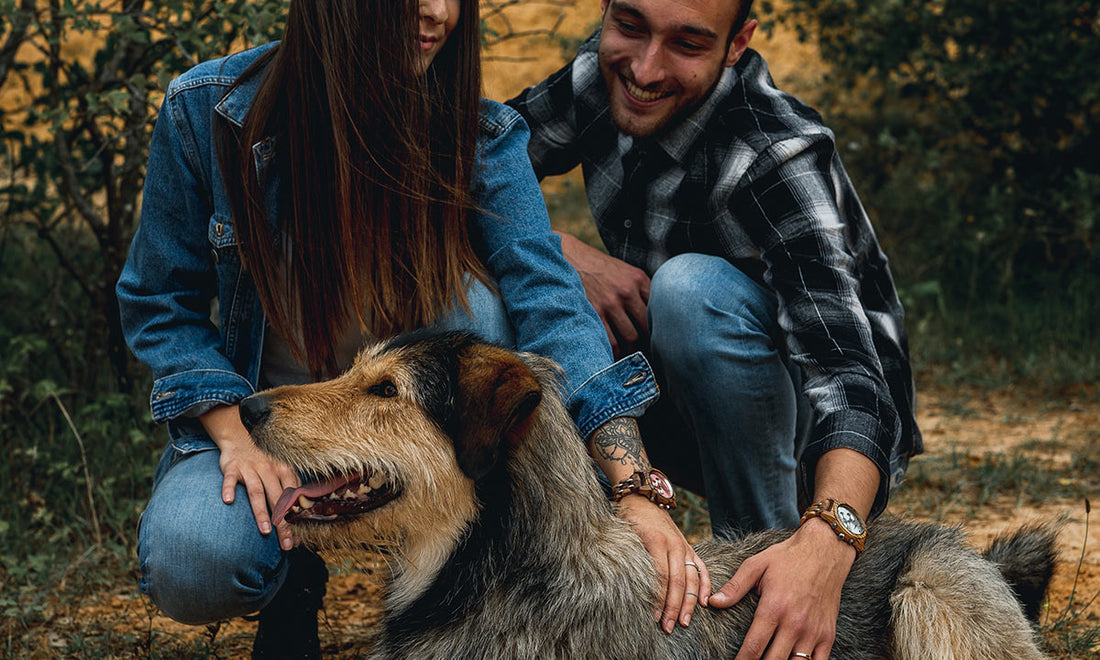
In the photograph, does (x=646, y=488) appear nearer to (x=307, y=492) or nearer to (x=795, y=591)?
(x=795, y=591)

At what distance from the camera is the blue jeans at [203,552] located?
9.39 ft

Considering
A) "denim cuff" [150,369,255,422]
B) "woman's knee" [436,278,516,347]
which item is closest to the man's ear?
"woman's knee" [436,278,516,347]

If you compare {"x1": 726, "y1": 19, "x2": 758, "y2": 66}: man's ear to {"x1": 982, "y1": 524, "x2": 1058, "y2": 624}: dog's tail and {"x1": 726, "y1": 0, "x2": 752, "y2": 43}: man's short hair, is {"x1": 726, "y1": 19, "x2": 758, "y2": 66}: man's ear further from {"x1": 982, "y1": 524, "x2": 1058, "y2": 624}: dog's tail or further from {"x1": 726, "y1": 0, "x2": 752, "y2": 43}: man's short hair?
{"x1": 982, "y1": 524, "x2": 1058, "y2": 624}: dog's tail

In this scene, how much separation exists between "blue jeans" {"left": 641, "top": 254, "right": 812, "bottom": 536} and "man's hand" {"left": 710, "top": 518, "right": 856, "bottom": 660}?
57 centimetres

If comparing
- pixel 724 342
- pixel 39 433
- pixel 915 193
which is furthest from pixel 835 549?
pixel 915 193

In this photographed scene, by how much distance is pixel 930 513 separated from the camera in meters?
4.91

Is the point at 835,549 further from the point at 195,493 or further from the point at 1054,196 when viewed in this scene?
the point at 1054,196

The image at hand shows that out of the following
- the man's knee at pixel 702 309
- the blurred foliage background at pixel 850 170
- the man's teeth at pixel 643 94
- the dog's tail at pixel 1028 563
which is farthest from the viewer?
the blurred foliage background at pixel 850 170

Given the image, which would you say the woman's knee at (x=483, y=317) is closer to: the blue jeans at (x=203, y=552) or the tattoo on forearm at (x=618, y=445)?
the tattoo on forearm at (x=618, y=445)

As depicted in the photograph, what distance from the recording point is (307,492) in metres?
2.79

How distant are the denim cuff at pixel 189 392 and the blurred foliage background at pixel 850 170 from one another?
1298 millimetres

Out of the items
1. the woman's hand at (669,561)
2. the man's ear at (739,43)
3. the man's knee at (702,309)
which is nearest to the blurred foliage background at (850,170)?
the man's ear at (739,43)

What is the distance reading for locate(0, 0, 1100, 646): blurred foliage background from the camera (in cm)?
461

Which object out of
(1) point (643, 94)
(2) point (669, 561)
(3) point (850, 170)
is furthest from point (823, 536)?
(3) point (850, 170)
